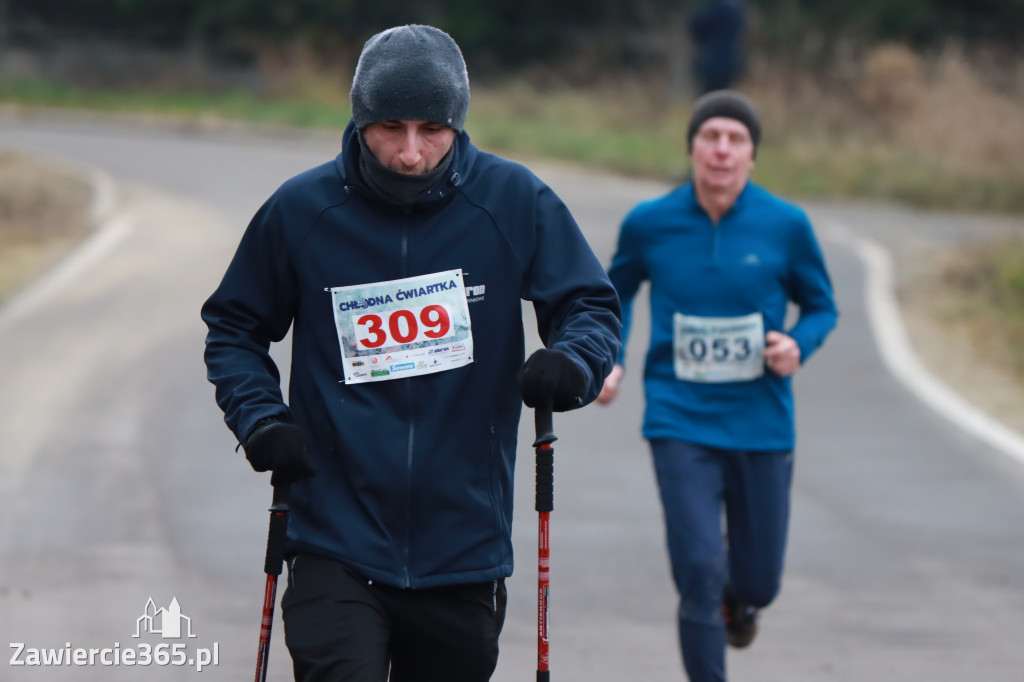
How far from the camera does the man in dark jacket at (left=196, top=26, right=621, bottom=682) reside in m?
3.70

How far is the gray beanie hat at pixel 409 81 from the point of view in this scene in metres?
3.65

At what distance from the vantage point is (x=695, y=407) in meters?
5.82

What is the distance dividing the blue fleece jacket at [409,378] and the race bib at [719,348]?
1983mm

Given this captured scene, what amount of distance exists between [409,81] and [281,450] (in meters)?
0.79

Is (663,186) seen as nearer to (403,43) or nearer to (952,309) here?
(952,309)

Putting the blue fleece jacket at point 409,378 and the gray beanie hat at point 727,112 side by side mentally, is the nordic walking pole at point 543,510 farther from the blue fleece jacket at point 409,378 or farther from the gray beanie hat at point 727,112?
the gray beanie hat at point 727,112

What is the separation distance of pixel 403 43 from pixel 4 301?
10886mm

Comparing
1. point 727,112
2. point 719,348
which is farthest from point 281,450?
point 727,112

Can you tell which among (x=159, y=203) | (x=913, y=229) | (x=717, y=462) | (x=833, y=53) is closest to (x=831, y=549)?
(x=717, y=462)

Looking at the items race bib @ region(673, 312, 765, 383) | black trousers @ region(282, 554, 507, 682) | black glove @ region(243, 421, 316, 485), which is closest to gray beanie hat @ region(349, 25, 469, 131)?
black glove @ region(243, 421, 316, 485)

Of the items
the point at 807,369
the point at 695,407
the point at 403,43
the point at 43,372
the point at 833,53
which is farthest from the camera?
the point at 833,53

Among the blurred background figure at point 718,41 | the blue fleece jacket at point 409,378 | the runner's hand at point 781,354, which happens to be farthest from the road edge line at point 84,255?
the blue fleece jacket at point 409,378

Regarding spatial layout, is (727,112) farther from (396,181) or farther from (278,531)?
(278,531)

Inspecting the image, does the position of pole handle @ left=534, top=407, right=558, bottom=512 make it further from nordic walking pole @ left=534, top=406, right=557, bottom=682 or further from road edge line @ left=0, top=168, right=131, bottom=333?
road edge line @ left=0, top=168, right=131, bottom=333
